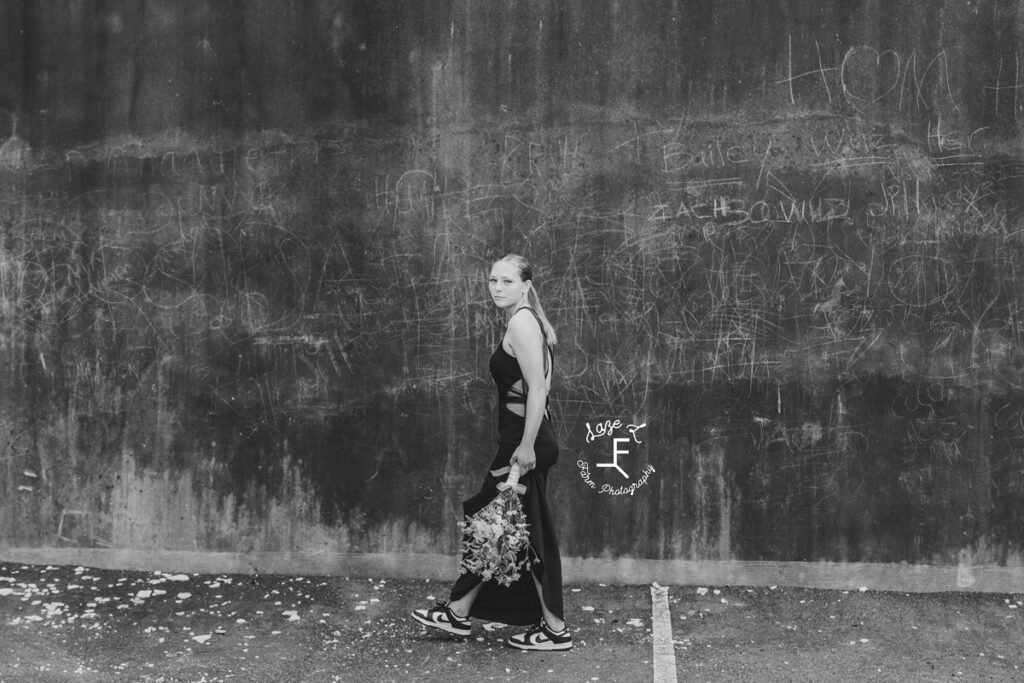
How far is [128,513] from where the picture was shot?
6730 mm

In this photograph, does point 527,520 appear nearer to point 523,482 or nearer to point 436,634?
point 523,482

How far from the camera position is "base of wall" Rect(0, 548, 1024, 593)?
6.30 m

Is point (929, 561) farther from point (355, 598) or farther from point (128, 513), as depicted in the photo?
point (128, 513)

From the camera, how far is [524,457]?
530 centimetres

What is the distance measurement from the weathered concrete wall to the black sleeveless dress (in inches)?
40.5

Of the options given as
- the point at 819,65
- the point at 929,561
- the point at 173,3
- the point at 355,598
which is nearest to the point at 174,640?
the point at 355,598

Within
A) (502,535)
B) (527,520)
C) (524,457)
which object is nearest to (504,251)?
(524,457)

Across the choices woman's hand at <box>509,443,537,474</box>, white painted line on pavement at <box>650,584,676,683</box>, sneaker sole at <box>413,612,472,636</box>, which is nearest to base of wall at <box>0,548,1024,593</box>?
white painted line on pavement at <box>650,584,676,683</box>

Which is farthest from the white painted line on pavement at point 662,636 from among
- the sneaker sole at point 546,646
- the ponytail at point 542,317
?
the ponytail at point 542,317

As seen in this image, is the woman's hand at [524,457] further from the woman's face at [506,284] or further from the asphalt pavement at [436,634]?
the asphalt pavement at [436,634]

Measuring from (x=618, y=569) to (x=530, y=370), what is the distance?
72.4 inches

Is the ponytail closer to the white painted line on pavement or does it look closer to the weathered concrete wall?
the weathered concrete wall

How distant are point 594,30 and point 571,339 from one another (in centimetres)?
191

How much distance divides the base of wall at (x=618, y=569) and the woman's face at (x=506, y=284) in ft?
6.42
